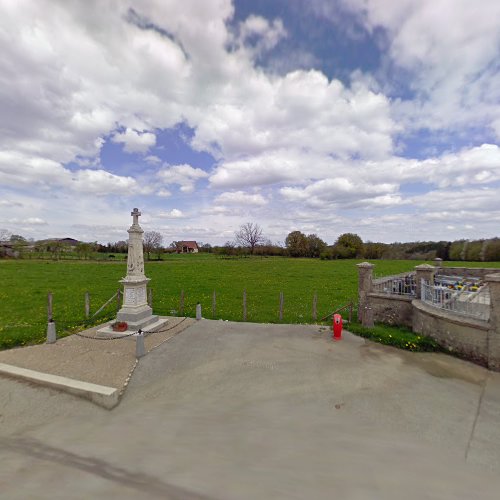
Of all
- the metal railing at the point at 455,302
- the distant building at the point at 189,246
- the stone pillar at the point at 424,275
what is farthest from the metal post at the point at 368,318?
the distant building at the point at 189,246

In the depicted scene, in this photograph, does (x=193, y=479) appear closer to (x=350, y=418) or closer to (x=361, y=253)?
(x=350, y=418)

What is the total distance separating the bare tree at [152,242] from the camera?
66088 mm

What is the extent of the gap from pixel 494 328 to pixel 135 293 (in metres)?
10.5

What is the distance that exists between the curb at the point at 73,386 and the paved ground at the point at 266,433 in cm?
14

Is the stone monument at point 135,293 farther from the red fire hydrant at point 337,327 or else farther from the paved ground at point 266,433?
the red fire hydrant at point 337,327

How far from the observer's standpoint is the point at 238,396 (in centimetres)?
514

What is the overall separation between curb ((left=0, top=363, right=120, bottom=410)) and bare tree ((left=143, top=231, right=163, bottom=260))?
195 ft

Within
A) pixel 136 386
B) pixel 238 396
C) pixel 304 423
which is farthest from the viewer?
pixel 136 386

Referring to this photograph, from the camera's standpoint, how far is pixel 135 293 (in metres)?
9.42

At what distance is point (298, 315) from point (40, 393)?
8978 millimetres

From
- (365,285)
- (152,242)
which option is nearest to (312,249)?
(152,242)

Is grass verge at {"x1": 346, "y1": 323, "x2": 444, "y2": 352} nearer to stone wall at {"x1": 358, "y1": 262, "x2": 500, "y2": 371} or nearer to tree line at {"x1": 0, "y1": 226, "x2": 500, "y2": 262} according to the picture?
stone wall at {"x1": 358, "y1": 262, "x2": 500, "y2": 371}

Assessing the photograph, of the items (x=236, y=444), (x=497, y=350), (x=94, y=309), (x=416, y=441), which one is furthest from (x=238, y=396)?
(x=94, y=309)

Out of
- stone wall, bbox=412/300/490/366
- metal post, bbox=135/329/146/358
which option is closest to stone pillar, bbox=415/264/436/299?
stone wall, bbox=412/300/490/366
